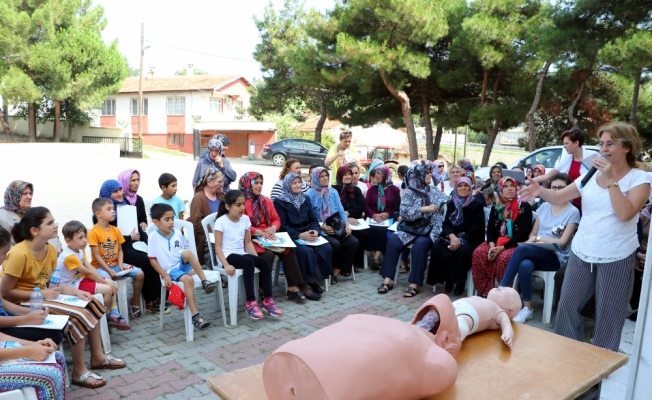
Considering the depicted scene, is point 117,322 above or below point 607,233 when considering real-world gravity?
below

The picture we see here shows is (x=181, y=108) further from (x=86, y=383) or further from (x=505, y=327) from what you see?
(x=505, y=327)

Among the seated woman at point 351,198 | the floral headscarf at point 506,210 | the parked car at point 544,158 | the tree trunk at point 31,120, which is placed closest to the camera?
the floral headscarf at point 506,210

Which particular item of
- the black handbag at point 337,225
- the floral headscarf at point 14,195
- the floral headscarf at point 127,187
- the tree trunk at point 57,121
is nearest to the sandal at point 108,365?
the floral headscarf at point 14,195

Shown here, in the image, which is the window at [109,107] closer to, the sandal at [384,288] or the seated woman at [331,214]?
the seated woman at [331,214]

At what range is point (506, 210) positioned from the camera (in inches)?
205

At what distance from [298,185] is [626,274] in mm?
3355

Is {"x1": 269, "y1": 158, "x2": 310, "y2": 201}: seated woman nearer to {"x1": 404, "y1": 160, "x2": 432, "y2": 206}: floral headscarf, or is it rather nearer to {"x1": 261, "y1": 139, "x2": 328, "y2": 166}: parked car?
{"x1": 404, "y1": 160, "x2": 432, "y2": 206}: floral headscarf

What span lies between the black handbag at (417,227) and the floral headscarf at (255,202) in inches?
61.5

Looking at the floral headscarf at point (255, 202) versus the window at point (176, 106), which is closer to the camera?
the floral headscarf at point (255, 202)

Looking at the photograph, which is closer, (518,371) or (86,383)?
(518,371)

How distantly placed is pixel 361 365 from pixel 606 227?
200 centimetres

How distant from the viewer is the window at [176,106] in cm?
3491

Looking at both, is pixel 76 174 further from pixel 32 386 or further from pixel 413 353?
pixel 413 353

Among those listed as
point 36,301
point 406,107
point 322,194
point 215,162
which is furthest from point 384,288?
point 406,107
